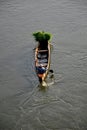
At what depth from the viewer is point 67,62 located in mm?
22938

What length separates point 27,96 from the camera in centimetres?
1903

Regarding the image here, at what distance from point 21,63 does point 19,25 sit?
9809mm

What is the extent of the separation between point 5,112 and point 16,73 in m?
4.85

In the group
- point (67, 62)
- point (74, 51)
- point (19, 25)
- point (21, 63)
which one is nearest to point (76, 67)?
point (67, 62)

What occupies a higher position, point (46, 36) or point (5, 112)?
point (46, 36)

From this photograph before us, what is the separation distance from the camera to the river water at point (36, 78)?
16.8 metres

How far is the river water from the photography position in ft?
→ 55.2

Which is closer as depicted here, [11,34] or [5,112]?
[5,112]

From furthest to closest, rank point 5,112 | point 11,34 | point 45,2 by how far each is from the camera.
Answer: point 45,2
point 11,34
point 5,112

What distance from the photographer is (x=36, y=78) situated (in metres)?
20.7

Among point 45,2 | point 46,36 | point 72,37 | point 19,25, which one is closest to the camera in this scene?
point 46,36

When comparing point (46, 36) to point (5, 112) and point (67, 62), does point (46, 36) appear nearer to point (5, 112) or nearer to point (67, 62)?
point (67, 62)

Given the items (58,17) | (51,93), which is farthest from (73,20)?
(51,93)

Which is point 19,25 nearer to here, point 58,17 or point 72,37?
point 58,17
